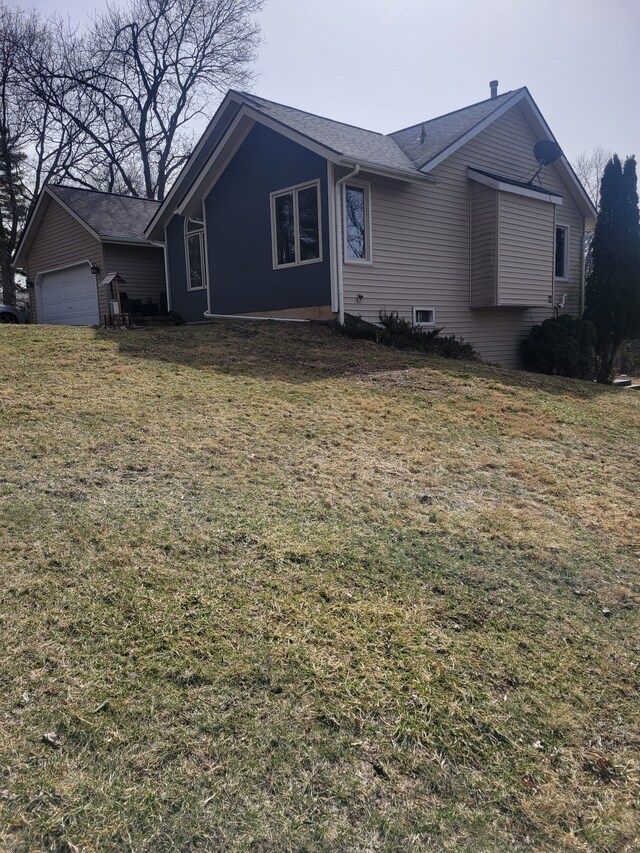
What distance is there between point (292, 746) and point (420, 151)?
44.6 ft

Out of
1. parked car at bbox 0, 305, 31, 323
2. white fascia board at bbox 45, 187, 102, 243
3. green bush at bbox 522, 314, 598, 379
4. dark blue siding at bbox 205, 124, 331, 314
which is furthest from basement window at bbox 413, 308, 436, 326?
parked car at bbox 0, 305, 31, 323

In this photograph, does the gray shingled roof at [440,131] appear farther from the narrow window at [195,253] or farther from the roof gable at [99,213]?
the roof gable at [99,213]

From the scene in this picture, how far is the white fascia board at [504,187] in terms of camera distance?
13305mm

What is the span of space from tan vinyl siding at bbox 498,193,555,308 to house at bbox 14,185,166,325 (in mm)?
9933

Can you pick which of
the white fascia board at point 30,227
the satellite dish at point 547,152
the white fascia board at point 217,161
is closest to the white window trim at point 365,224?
the white fascia board at point 217,161

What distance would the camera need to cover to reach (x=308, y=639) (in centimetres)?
276

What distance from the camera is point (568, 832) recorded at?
199 centimetres

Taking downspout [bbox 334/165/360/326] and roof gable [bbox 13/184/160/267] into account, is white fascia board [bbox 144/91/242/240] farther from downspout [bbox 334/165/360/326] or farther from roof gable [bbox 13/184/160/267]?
downspout [bbox 334/165/360/326]

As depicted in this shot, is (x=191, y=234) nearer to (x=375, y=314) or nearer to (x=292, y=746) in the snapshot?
(x=375, y=314)

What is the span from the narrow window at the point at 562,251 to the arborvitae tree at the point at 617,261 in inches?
43.7

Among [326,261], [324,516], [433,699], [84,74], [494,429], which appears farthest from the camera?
[84,74]

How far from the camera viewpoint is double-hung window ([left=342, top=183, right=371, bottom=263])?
457 inches

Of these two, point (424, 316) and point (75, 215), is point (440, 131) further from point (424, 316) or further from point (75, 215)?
point (75, 215)

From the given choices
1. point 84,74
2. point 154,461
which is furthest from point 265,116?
point 84,74
